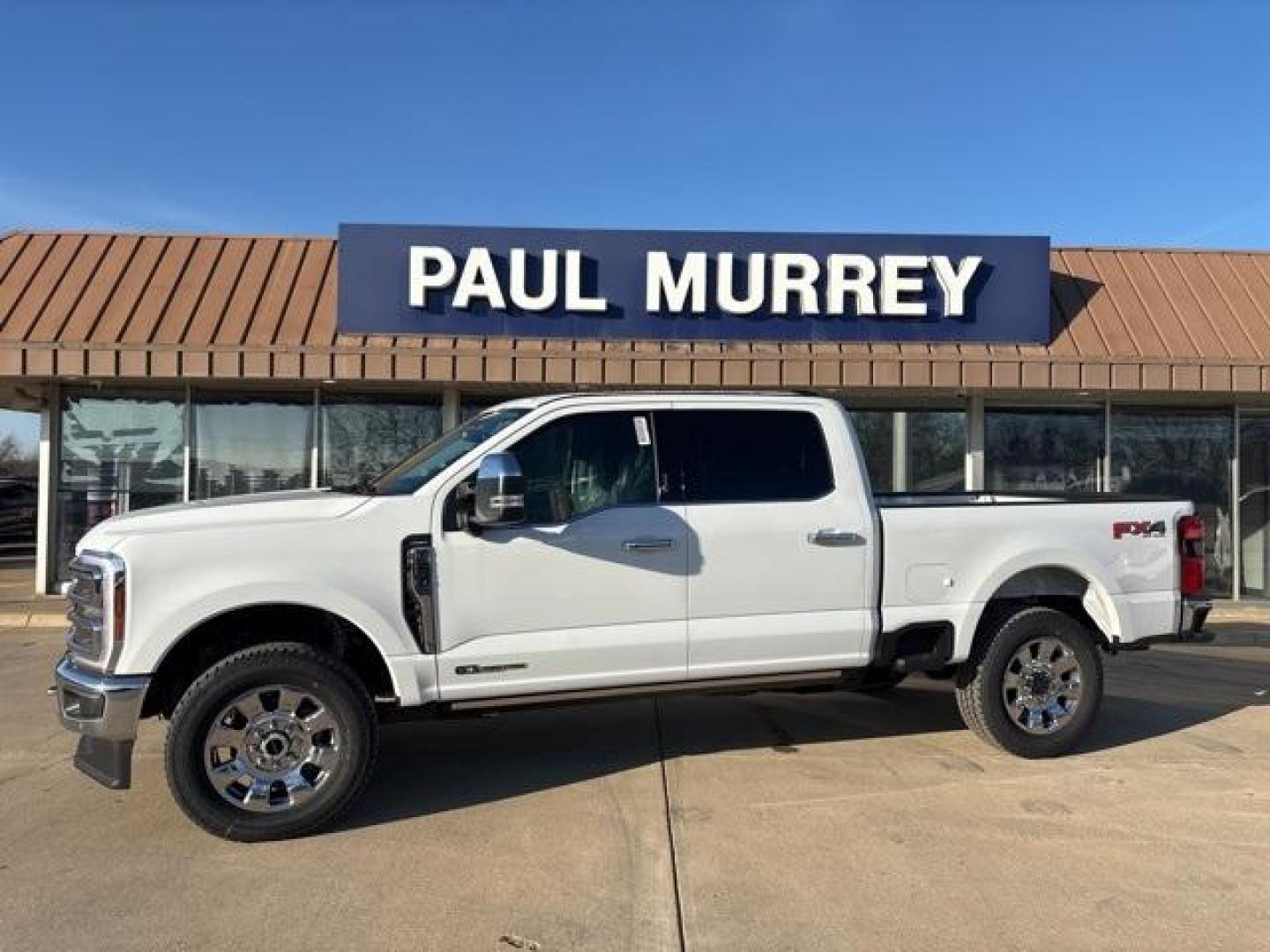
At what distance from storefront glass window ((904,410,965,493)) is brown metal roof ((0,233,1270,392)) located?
1447 mm

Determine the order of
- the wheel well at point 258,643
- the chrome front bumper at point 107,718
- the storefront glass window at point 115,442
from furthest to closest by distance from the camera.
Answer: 1. the storefront glass window at point 115,442
2. the wheel well at point 258,643
3. the chrome front bumper at point 107,718

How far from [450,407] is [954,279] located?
20.7 feet

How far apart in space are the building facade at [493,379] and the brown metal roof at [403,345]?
2 centimetres

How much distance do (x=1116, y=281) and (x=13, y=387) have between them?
13.9 meters

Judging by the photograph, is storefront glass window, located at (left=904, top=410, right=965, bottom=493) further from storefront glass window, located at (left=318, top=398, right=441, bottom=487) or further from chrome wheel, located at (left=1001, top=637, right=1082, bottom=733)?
chrome wheel, located at (left=1001, top=637, right=1082, bottom=733)

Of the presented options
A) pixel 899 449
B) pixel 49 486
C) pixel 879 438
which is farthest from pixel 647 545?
pixel 49 486

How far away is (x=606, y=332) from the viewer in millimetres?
12625

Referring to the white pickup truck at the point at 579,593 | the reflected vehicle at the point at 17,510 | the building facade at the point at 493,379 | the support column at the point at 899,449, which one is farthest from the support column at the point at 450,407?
the reflected vehicle at the point at 17,510

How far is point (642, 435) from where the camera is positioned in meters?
5.60

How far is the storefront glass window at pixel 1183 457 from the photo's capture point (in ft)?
45.6

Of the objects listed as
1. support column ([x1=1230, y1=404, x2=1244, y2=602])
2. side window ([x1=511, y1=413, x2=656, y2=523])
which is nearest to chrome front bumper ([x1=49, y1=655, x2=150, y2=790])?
side window ([x1=511, y1=413, x2=656, y2=523])

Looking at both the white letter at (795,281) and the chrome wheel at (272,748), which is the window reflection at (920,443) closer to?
the white letter at (795,281)

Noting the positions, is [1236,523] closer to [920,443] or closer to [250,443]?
[920,443]

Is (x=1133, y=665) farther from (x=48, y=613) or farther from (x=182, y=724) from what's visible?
(x=48, y=613)
